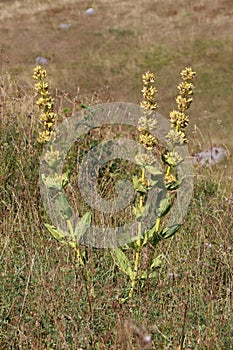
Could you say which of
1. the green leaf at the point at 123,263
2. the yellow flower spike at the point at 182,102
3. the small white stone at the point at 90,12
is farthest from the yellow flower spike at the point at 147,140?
the small white stone at the point at 90,12

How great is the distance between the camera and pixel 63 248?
3.24 m

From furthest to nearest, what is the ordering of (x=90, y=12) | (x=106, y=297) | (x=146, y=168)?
(x=90, y=12) < (x=106, y=297) < (x=146, y=168)

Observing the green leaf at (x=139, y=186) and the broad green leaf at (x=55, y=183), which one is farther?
the broad green leaf at (x=55, y=183)

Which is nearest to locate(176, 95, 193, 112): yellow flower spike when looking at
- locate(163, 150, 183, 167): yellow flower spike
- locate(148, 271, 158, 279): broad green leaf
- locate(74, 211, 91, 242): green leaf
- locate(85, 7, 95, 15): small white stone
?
locate(163, 150, 183, 167): yellow flower spike

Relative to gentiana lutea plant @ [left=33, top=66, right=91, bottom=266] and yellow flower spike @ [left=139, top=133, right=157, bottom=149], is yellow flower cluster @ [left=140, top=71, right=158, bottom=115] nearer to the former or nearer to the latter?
yellow flower spike @ [left=139, top=133, right=157, bottom=149]

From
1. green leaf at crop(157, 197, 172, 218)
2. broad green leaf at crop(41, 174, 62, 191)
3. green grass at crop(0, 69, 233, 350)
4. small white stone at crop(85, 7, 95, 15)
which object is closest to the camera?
green grass at crop(0, 69, 233, 350)

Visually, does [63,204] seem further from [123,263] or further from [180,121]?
[180,121]

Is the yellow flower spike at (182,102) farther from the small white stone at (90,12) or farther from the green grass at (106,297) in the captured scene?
the small white stone at (90,12)

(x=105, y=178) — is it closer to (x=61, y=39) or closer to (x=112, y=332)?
(x=112, y=332)

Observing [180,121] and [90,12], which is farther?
[90,12]

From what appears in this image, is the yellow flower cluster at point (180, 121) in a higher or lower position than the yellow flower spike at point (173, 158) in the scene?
higher

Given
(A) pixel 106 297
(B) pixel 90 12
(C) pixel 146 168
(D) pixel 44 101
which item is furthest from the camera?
(B) pixel 90 12

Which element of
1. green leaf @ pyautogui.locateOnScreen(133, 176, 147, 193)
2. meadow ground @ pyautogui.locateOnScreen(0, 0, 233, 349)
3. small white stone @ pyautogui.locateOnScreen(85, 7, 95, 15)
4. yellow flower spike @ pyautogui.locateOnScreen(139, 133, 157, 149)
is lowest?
small white stone @ pyautogui.locateOnScreen(85, 7, 95, 15)

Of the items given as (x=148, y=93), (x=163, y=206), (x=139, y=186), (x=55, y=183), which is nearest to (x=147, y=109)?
(x=148, y=93)
